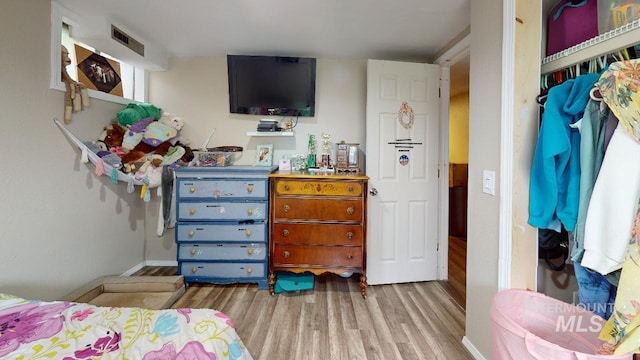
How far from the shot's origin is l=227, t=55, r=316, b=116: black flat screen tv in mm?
2666

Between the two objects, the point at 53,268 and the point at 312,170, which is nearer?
the point at 53,268

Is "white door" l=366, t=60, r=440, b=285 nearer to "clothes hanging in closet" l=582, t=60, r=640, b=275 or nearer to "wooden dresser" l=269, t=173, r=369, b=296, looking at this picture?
"wooden dresser" l=269, t=173, r=369, b=296

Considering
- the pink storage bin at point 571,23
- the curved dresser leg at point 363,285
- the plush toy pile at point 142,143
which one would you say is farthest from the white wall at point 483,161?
the plush toy pile at point 142,143

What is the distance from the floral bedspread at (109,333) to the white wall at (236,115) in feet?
6.09

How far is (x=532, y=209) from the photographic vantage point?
1298mm

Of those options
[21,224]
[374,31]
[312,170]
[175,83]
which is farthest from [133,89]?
[374,31]

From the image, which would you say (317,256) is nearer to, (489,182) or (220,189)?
(220,189)

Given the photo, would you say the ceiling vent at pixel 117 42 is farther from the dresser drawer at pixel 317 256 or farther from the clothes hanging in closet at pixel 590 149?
the clothes hanging in closet at pixel 590 149

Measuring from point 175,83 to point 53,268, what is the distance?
198 cm

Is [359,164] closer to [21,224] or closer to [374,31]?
[374,31]

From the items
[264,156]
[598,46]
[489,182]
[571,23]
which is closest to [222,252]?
[264,156]

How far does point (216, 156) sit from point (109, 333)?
1860 mm

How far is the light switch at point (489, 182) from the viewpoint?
1.47 metres

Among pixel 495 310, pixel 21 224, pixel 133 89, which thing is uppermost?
pixel 133 89
